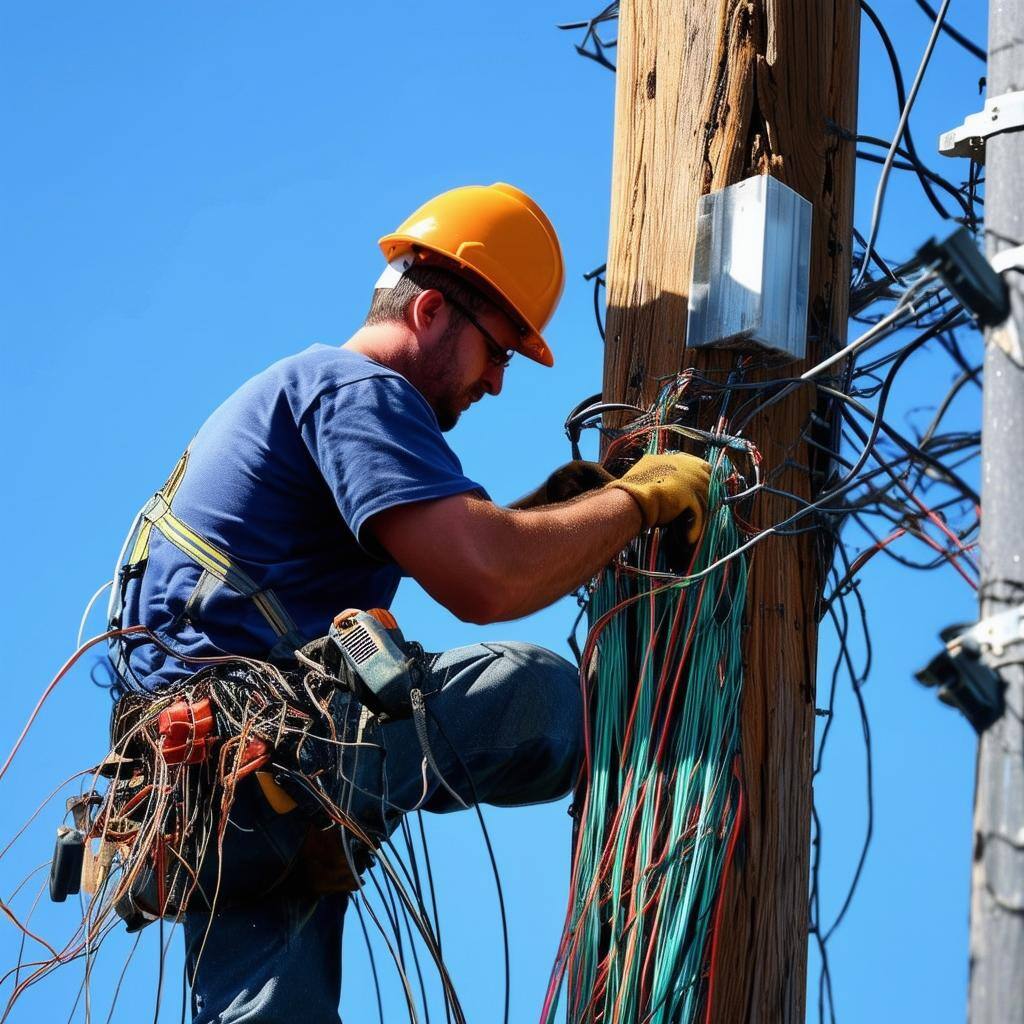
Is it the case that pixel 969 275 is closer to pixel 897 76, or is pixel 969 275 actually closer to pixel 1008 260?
pixel 1008 260

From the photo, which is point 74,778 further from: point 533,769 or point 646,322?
point 646,322

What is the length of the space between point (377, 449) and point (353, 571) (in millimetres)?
355

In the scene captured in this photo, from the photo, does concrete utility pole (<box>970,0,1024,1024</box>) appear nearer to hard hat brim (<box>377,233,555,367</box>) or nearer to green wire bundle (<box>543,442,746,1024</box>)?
green wire bundle (<box>543,442,746,1024</box>)

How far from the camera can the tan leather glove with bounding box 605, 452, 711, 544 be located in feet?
10.2

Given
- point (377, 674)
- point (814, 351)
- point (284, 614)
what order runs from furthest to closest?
1. point (814, 351)
2. point (284, 614)
3. point (377, 674)

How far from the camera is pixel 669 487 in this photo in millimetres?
3129

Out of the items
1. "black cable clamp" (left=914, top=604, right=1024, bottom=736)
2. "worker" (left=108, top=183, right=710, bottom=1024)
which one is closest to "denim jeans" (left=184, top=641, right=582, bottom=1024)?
"worker" (left=108, top=183, right=710, bottom=1024)

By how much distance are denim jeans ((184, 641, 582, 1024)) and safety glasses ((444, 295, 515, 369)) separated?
0.72 m

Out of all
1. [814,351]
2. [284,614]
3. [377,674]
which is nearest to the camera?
[377,674]

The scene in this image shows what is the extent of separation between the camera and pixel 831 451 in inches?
132

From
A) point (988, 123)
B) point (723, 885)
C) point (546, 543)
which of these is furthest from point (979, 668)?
point (546, 543)

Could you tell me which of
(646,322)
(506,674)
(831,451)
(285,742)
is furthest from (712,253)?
(285,742)

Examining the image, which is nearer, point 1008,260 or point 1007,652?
point 1007,652

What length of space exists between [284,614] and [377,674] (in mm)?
324
